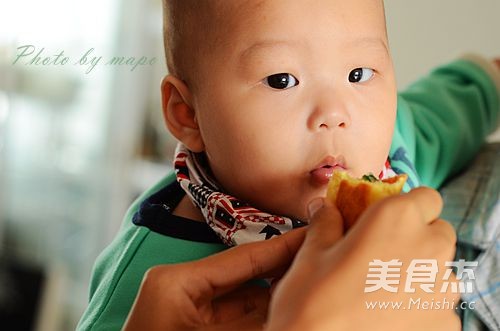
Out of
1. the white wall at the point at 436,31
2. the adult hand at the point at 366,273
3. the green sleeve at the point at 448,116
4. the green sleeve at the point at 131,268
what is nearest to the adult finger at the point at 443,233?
the adult hand at the point at 366,273

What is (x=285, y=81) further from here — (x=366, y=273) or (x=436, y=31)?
(x=436, y=31)

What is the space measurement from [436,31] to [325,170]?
909mm

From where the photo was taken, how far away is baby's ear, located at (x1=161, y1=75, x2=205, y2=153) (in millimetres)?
876

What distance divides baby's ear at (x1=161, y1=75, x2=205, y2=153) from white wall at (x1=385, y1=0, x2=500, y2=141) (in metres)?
0.72

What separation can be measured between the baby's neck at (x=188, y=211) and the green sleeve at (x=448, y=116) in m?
0.32

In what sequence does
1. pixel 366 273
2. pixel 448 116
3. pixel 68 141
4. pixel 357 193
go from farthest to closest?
pixel 68 141 < pixel 448 116 < pixel 357 193 < pixel 366 273

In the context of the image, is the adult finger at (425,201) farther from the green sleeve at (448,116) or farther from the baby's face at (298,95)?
the green sleeve at (448,116)

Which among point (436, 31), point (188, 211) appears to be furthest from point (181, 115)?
point (436, 31)

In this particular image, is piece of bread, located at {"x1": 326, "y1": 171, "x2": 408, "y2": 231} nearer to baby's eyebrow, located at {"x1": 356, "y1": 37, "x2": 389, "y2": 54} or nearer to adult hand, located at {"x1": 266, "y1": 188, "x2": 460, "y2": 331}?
adult hand, located at {"x1": 266, "y1": 188, "x2": 460, "y2": 331}

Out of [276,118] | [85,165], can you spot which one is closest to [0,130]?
[85,165]

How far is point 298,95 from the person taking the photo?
745 mm

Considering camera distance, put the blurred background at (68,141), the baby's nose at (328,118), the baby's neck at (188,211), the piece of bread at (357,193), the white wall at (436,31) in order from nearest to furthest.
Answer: the piece of bread at (357,193), the baby's nose at (328,118), the baby's neck at (188,211), the white wall at (436,31), the blurred background at (68,141)

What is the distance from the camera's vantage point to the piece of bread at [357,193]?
0.56 metres

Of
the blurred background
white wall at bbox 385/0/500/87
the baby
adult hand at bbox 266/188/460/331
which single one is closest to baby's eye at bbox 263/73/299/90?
the baby
